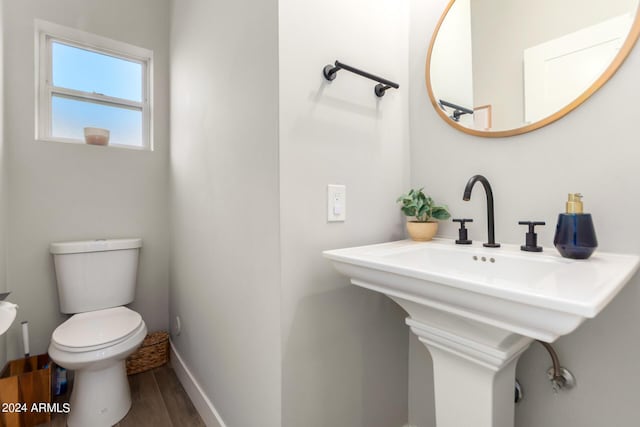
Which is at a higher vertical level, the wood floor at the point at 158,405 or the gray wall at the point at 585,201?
the gray wall at the point at 585,201

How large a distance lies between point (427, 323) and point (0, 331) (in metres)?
1.39

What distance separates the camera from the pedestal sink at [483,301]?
48 cm

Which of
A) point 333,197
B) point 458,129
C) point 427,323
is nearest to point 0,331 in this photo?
point 333,197

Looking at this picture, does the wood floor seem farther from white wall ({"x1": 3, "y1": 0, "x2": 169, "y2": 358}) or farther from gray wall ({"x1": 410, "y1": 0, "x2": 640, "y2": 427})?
gray wall ({"x1": 410, "y1": 0, "x2": 640, "y2": 427})

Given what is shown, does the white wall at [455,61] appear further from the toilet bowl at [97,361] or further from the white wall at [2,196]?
the white wall at [2,196]

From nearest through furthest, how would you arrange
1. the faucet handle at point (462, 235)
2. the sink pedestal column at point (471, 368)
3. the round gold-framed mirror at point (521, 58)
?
the sink pedestal column at point (471, 368)
the round gold-framed mirror at point (521, 58)
the faucet handle at point (462, 235)

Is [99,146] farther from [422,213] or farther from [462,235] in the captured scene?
[462,235]

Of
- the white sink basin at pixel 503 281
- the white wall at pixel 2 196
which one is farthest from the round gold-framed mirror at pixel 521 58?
the white wall at pixel 2 196

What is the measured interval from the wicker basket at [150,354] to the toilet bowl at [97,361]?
1.05 feet

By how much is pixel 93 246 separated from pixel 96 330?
1.65 ft

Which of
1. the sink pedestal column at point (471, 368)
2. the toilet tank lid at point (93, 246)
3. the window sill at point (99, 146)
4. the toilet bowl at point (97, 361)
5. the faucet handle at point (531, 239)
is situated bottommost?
the toilet bowl at point (97, 361)

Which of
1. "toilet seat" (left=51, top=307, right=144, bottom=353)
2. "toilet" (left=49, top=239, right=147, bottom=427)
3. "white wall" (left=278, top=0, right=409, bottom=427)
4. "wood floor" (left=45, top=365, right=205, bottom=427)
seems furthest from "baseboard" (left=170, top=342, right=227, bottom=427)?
"white wall" (left=278, top=0, right=409, bottom=427)

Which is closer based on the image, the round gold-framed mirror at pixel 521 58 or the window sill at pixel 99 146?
the round gold-framed mirror at pixel 521 58

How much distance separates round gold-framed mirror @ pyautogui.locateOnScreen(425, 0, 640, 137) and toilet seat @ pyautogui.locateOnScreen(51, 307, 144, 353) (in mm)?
1805
